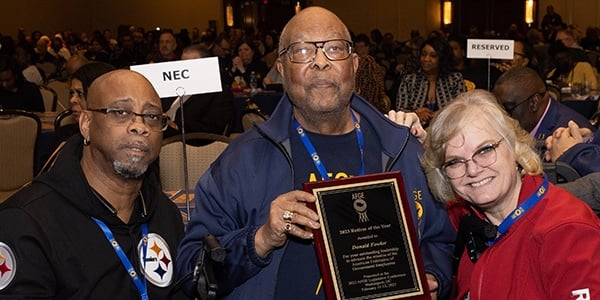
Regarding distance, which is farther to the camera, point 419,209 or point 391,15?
point 391,15

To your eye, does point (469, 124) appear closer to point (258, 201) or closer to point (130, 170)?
point (258, 201)

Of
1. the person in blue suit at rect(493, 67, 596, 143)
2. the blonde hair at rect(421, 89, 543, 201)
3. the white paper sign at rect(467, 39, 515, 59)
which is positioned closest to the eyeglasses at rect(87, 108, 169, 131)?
the blonde hair at rect(421, 89, 543, 201)

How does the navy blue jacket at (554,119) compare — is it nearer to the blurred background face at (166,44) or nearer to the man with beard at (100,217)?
the man with beard at (100,217)

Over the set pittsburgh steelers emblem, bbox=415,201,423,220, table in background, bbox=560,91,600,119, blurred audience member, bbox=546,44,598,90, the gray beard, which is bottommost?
table in background, bbox=560,91,600,119

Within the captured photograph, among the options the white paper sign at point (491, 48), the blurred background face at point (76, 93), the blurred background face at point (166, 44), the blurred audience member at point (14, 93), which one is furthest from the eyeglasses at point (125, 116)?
the blurred background face at point (166, 44)

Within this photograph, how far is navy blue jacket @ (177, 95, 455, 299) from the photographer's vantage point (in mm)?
2318

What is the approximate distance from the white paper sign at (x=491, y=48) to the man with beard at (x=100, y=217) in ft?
14.2

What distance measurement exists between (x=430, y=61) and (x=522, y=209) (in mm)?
5425

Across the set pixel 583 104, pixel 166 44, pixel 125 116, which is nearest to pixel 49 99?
pixel 166 44

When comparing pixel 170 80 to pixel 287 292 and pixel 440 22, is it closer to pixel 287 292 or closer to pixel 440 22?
pixel 287 292

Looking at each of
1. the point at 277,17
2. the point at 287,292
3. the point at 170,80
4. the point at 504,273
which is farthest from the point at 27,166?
the point at 277,17

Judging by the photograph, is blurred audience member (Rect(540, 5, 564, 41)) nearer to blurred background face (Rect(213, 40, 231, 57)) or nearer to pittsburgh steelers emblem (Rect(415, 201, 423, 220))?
blurred background face (Rect(213, 40, 231, 57))

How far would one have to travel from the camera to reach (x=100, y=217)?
2490 mm

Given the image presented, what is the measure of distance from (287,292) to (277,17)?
90.6 feet
